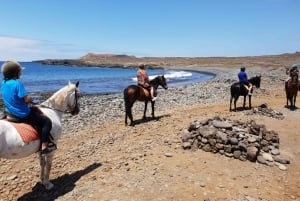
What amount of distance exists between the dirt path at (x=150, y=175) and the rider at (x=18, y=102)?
62.7 inches

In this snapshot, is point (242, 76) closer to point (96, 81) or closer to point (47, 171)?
point (47, 171)

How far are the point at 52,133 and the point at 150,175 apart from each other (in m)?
2.72

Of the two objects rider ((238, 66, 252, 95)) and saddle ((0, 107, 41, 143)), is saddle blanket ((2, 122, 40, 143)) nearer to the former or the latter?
saddle ((0, 107, 41, 143))

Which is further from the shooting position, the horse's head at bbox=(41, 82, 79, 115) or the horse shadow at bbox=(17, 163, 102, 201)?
the horse's head at bbox=(41, 82, 79, 115)

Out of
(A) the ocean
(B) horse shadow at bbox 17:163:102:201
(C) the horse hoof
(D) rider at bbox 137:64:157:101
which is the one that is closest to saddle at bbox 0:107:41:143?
(C) the horse hoof

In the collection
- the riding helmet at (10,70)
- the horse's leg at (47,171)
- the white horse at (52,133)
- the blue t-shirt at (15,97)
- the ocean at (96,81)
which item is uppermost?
the riding helmet at (10,70)

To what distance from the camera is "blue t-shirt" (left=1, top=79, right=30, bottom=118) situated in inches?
295

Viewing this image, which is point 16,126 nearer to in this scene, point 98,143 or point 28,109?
point 28,109

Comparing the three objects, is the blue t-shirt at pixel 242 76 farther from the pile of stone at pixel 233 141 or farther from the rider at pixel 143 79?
the pile of stone at pixel 233 141

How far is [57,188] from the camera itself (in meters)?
8.86

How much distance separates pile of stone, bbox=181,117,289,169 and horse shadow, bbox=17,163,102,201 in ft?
11.6

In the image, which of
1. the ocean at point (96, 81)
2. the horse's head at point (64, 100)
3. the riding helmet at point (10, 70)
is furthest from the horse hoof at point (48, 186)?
the ocean at point (96, 81)

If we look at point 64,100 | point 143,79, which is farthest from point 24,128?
point 143,79

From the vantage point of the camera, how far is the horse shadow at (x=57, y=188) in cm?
851
